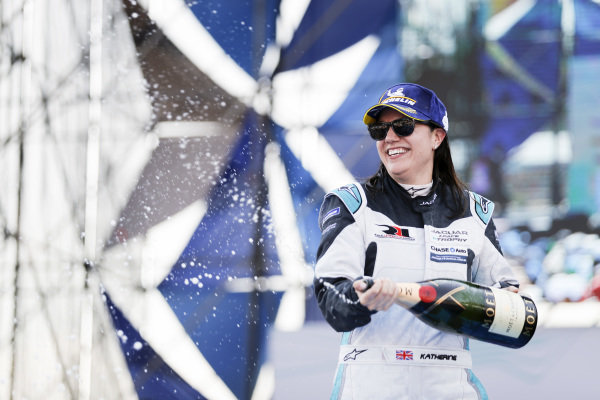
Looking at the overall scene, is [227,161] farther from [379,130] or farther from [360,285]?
[360,285]

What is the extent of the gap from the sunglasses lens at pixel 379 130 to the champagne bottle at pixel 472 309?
36cm

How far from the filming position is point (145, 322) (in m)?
4.36

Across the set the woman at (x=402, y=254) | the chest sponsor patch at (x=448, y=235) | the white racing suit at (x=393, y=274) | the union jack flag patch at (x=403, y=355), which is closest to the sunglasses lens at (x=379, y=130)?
the woman at (x=402, y=254)

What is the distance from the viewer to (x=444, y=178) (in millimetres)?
1701

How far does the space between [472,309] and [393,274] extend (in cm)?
18

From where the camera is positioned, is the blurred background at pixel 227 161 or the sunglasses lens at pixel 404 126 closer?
the sunglasses lens at pixel 404 126

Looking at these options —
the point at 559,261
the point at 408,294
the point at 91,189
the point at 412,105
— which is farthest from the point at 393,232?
the point at 91,189

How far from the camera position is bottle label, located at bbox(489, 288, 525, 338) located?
1.52 metres

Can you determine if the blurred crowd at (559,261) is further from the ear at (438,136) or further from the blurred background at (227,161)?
the ear at (438,136)

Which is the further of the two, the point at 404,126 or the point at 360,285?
the point at 404,126

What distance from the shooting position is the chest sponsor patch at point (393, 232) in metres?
1.52

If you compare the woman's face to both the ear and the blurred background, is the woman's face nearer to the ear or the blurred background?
the ear

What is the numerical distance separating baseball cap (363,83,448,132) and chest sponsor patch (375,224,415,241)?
26 cm

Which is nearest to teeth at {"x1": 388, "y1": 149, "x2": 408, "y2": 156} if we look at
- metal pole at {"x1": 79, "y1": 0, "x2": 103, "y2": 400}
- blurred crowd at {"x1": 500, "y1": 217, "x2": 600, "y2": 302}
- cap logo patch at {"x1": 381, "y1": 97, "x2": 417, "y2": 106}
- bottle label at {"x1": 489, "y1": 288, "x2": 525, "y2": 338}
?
cap logo patch at {"x1": 381, "y1": 97, "x2": 417, "y2": 106}
